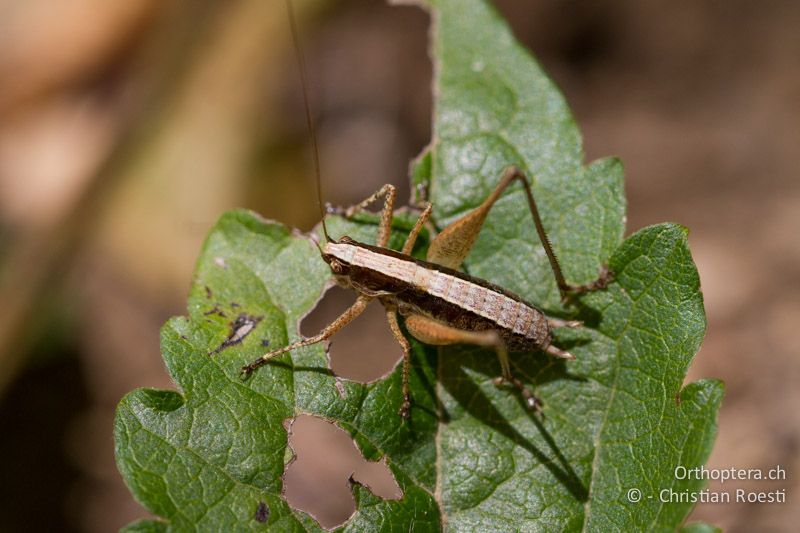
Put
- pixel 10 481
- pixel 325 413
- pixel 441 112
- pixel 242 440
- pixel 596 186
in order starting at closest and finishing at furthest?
pixel 242 440, pixel 325 413, pixel 596 186, pixel 441 112, pixel 10 481

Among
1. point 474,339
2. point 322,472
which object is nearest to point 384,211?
point 474,339

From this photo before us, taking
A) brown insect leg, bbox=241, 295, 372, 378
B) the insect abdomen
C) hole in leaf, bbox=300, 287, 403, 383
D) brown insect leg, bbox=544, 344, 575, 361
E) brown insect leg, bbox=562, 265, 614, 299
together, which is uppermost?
hole in leaf, bbox=300, 287, 403, 383

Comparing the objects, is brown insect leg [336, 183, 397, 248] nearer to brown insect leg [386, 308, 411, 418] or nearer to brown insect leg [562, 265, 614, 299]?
brown insect leg [386, 308, 411, 418]

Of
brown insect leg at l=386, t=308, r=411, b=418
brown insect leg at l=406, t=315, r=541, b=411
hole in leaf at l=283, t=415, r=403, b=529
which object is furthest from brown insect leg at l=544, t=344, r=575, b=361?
hole in leaf at l=283, t=415, r=403, b=529

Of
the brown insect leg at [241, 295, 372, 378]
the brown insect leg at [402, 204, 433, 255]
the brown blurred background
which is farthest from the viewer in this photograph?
the brown blurred background

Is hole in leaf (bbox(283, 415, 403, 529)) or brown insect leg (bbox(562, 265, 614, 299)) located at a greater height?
brown insect leg (bbox(562, 265, 614, 299))

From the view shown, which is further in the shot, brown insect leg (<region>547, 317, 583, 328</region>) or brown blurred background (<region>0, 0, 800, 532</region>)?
brown blurred background (<region>0, 0, 800, 532</region>)

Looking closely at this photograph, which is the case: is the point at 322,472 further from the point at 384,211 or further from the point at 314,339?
the point at 384,211

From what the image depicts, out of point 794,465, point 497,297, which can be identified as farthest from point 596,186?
point 794,465

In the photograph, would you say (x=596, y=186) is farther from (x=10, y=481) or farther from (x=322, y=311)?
(x=10, y=481)
